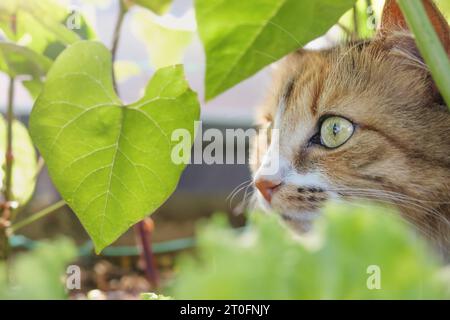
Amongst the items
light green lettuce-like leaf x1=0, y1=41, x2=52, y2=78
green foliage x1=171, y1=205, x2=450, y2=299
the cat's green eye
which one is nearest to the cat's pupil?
the cat's green eye

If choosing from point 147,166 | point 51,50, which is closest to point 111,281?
point 51,50

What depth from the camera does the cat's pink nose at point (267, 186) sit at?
63cm

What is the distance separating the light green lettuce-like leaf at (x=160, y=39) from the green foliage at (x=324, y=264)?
68 cm

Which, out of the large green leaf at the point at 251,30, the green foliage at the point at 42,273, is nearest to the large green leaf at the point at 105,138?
the large green leaf at the point at 251,30

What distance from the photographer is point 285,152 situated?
0.66 metres

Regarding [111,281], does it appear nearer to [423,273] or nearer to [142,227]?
[142,227]

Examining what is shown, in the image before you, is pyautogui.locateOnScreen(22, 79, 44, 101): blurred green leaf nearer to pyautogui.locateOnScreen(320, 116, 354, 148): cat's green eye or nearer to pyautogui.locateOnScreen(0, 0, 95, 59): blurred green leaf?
pyautogui.locateOnScreen(0, 0, 95, 59): blurred green leaf

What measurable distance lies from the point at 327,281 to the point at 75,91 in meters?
0.40

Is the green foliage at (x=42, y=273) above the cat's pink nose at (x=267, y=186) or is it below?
below

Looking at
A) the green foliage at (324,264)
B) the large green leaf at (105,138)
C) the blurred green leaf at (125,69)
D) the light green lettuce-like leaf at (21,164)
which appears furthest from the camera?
the blurred green leaf at (125,69)

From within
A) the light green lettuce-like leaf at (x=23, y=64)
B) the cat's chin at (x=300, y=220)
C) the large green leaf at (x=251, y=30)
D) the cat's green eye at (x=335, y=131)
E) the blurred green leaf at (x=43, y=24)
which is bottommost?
the cat's chin at (x=300, y=220)

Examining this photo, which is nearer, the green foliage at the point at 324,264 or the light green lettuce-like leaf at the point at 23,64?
the green foliage at the point at 324,264

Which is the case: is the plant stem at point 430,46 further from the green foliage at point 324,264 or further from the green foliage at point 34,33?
the green foliage at point 34,33

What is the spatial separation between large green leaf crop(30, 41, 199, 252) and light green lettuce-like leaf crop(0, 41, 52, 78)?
11 centimetres
